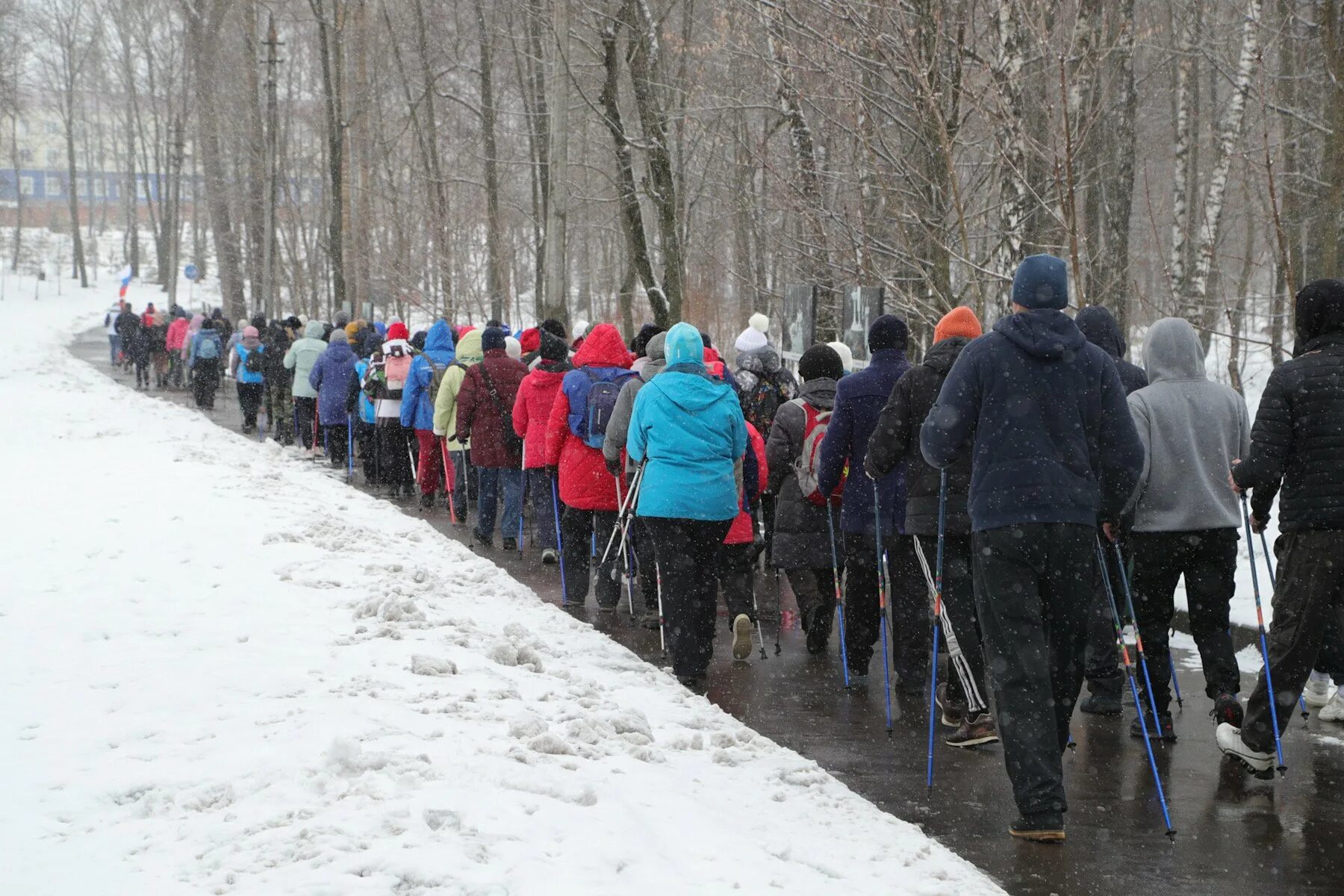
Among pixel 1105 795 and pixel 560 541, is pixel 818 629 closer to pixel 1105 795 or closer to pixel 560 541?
pixel 560 541

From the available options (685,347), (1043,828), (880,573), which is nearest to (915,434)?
(880,573)

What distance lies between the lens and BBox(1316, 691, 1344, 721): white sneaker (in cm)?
795

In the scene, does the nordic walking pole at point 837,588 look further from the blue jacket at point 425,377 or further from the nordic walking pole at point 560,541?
the blue jacket at point 425,377

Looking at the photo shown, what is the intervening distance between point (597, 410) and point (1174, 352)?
4.72 metres

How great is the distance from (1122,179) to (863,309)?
8.54 m

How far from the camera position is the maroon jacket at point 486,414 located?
13883 mm

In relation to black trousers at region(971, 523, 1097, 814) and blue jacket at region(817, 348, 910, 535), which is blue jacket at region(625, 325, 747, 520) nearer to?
blue jacket at region(817, 348, 910, 535)

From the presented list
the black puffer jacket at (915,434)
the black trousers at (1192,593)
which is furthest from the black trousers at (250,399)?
the black trousers at (1192,593)

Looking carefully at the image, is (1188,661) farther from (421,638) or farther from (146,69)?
(146,69)

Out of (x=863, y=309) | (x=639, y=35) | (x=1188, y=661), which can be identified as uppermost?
(x=639, y=35)

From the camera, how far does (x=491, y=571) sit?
12078 millimetres

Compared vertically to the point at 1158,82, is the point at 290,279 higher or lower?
lower

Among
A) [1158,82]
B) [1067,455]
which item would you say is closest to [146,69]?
[1158,82]

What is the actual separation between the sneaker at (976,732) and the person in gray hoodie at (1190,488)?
34.2 inches
